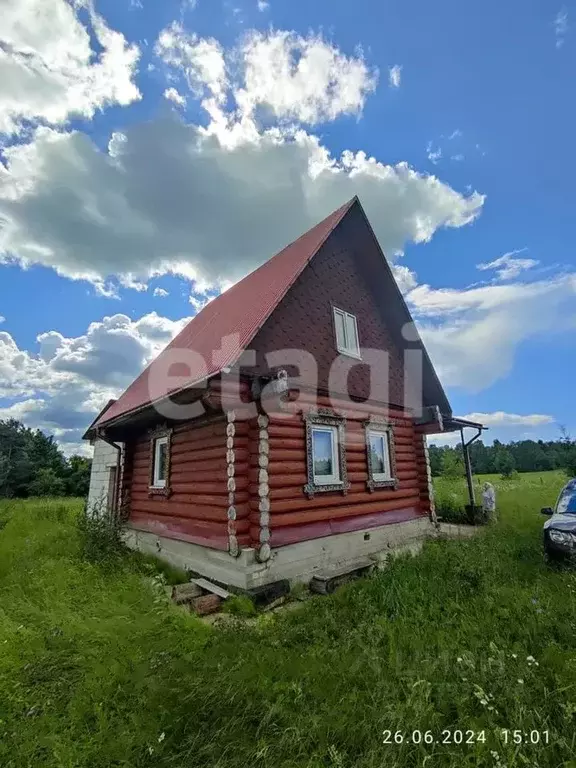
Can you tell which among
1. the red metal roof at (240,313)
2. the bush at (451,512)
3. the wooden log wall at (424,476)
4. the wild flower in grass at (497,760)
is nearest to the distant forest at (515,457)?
the bush at (451,512)

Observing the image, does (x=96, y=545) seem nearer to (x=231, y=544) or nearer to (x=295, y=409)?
(x=231, y=544)

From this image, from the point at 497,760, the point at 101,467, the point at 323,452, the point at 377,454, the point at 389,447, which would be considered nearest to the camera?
the point at 497,760

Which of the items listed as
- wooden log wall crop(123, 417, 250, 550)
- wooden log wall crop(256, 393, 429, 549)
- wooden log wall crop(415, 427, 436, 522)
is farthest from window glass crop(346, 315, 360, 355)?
wooden log wall crop(123, 417, 250, 550)

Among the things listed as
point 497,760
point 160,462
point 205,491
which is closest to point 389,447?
point 205,491

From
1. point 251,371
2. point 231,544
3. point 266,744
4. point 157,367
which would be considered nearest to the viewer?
point 266,744

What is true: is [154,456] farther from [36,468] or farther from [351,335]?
[36,468]

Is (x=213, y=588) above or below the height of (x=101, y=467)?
below

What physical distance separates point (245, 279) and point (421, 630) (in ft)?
33.3

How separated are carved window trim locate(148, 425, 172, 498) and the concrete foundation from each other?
1.01 m

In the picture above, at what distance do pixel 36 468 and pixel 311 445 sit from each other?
112 feet

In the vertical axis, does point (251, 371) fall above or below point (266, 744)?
above

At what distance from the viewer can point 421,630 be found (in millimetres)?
4598

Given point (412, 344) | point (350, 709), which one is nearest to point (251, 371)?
point (350, 709)

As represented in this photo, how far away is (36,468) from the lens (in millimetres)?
33312
